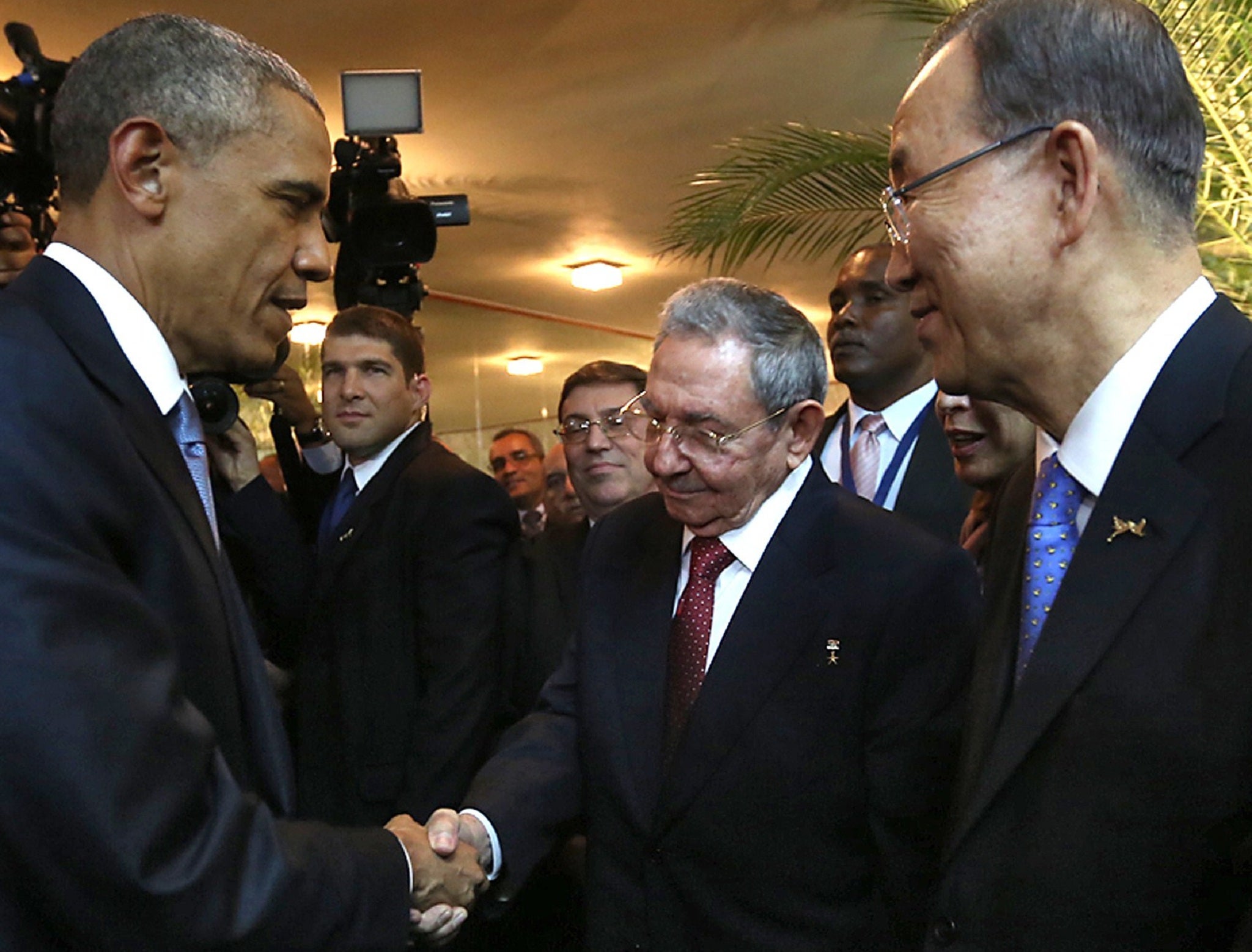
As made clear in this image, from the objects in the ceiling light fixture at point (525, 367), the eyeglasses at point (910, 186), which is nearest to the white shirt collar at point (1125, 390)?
the eyeglasses at point (910, 186)

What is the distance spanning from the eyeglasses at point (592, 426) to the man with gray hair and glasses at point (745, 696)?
1118 mm

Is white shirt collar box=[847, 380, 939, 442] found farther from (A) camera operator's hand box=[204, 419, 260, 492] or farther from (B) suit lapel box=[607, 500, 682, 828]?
(A) camera operator's hand box=[204, 419, 260, 492]

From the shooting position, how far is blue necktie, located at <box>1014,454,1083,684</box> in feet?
4.73

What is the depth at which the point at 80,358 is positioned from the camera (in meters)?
1.39

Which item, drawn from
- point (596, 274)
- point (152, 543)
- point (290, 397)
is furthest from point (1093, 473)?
point (596, 274)

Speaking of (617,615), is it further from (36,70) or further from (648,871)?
(36,70)

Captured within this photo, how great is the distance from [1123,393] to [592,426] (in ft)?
7.32

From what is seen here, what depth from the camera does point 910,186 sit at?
5.01 feet

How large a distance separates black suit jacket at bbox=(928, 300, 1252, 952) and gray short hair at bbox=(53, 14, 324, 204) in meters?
1.13

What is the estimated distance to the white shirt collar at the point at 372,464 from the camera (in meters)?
3.54

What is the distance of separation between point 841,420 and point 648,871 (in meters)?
2.06

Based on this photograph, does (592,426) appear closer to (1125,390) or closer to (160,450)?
(160,450)

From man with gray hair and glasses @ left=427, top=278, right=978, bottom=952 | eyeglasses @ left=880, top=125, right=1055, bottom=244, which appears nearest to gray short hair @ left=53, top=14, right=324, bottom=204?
eyeglasses @ left=880, top=125, right=1055, bottom=244

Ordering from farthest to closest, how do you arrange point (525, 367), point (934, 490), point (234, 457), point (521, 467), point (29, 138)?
point (525, 367) < point (521, 467) < point (934, 490) < point (234, 457) < point (29, 138)
